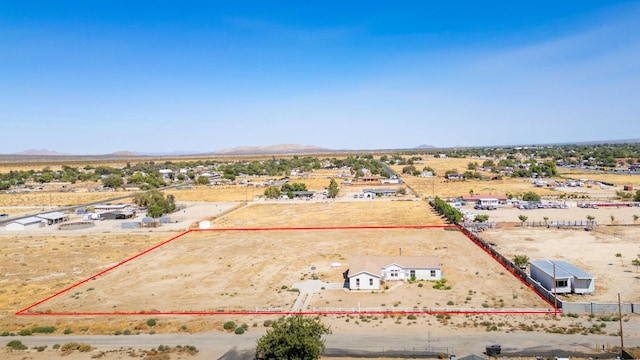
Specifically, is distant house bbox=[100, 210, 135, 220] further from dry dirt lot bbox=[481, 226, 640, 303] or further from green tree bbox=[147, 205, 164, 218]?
dry dirt lot bbox=[481, 226, 640, 303]

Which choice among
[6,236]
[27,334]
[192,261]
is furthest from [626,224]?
[6,236]

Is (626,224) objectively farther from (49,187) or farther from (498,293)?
(49,187)

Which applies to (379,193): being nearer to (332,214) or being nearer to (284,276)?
Answer: (332,214)

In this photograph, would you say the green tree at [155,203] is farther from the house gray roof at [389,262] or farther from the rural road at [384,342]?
the rural road at [384,342]

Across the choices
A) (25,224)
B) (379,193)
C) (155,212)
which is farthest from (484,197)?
(25,224)

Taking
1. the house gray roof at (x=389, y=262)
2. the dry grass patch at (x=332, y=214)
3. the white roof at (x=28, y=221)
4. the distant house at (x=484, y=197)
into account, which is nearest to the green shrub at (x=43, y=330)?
the house gray roof at (x=389, y=262)
